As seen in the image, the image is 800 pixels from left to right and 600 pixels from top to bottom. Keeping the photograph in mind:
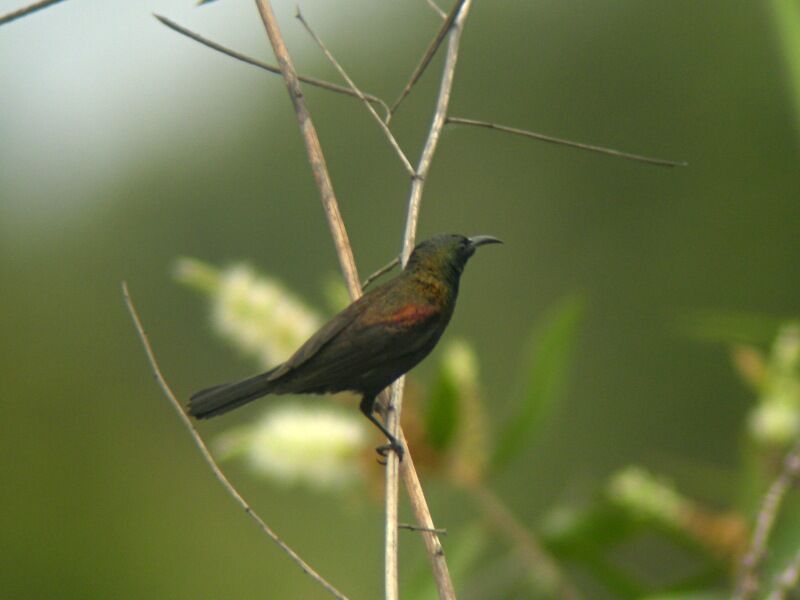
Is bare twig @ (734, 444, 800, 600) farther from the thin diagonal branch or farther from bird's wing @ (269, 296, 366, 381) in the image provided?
bird's wing @ (269, 296, 366, 381)

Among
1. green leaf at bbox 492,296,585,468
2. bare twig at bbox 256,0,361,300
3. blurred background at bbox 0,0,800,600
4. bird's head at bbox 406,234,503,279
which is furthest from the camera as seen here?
blurred background at bbox 0,0,800,600

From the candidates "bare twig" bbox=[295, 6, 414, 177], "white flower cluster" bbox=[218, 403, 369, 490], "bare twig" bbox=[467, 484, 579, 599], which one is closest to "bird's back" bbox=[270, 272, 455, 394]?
"white flower cluster" bbox=[218, 403, 369, 490]

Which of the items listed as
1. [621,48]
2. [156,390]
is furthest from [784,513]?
[621,48]

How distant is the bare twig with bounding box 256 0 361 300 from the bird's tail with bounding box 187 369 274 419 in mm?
337

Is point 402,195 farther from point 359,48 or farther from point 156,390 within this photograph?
point 156,390

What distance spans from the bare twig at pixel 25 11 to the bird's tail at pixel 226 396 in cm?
79

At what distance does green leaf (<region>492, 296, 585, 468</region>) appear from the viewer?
2818 millimetres

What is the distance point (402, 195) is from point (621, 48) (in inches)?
104

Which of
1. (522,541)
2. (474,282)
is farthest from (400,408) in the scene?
(474,282)

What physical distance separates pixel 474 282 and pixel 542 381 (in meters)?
7.34

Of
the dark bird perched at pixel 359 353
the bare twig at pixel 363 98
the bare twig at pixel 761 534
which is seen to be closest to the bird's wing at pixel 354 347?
the dark bird perched at pixel 359 353

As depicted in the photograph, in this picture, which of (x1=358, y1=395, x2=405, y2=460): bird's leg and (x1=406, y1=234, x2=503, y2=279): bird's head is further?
(x1=406, y1=234, x2=503, y2=279): bird's head

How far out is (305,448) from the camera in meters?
2.46

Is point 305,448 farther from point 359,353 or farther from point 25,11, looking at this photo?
point 25,11
